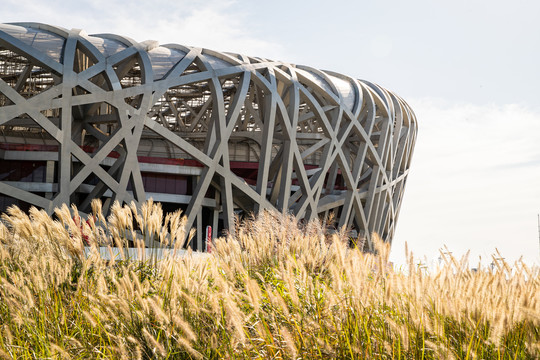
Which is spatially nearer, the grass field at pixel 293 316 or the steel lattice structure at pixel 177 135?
the grass field at pixel 293 316

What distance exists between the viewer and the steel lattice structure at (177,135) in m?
18.4

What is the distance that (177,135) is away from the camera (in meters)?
24.5

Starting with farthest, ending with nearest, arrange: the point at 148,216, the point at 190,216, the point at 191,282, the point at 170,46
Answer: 1. the point at 170,46
2. the point at 190,216
3. the point at 148,216
4. the point at 191,282

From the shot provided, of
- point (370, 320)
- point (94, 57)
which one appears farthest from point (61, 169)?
point (370, 320)

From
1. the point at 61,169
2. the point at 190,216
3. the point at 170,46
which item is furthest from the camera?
the point at 170,46

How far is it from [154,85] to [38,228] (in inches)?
596

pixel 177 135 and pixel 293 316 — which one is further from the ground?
pixel 177 135

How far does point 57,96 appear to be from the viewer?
18.2m

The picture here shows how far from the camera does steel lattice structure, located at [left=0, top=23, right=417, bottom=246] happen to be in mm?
18406

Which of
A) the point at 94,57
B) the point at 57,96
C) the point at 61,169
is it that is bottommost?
the point at 61,169

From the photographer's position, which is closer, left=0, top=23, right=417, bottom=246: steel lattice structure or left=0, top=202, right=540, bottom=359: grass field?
left=0, top=202, right=540, bottom=359: grass field

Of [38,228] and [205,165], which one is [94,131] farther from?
[38,228]

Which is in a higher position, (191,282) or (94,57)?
(94,57)

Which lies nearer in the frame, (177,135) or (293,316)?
(293,316)
